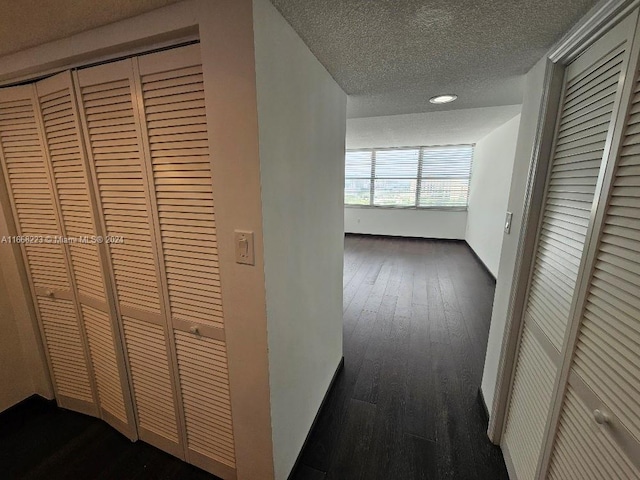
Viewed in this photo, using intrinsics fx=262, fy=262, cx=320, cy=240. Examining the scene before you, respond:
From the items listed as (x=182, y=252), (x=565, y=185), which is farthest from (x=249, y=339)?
(x=565, y=185)

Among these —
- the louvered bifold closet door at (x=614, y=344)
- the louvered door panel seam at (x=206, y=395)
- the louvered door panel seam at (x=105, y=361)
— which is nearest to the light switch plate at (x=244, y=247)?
the louvered door panel seam at (x=206, y=395)

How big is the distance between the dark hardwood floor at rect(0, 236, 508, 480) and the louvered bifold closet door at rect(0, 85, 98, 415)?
22cm

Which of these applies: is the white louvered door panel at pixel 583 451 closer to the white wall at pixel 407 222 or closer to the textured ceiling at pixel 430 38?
the textured ceiling at pixel 430 38

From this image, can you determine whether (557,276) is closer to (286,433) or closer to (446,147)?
(286,433)

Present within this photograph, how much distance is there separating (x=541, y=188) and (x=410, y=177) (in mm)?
5374

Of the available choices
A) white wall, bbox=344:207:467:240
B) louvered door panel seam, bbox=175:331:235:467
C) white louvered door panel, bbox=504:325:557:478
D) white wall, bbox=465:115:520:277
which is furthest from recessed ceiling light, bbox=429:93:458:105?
white wall, bbox=344:207:467:240

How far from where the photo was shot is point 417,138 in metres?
4.78

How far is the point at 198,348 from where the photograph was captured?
119 cm

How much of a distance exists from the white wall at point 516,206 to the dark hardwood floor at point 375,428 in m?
0.33

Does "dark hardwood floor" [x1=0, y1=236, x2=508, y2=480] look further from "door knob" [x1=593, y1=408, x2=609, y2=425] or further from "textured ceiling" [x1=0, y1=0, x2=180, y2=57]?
"textured ceiling" [x1=0, y1=0, x2=180, y2=57]

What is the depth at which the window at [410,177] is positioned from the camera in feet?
19.4

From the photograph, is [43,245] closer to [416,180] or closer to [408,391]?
[408,391]

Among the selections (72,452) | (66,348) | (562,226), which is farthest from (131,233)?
(562,226)

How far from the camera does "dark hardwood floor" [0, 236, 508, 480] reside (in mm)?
1370
